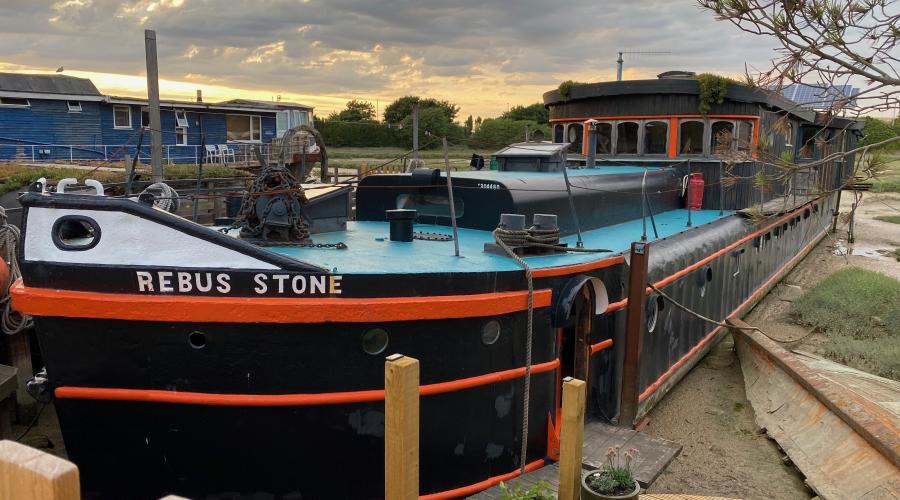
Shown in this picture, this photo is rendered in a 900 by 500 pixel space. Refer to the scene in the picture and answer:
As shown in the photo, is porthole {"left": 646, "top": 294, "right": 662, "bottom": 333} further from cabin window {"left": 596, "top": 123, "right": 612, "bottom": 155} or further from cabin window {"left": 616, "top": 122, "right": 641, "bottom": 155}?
cabin window {"left": 596, "top": 123, "right": 612, "bottom": 155}

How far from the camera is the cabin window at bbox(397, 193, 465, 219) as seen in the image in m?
8.95

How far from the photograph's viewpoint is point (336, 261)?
237 inches

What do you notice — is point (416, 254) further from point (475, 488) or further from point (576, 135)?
point (576, 135)

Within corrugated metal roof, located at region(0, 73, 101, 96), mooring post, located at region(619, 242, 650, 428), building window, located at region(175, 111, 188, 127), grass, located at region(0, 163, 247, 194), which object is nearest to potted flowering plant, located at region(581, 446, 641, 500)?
mooring post, located at region(619, 242, 650, 428)

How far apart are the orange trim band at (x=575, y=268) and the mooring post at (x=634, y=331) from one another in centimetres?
29

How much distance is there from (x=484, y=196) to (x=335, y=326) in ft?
11.5

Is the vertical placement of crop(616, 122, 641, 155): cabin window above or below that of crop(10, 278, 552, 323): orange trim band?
above

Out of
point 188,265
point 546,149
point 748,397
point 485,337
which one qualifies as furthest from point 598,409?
point 188,265

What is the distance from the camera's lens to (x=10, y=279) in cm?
939

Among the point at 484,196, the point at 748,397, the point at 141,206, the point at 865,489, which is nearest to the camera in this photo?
the point at 141,206

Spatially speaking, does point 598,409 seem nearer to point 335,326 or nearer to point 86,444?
point 335,326

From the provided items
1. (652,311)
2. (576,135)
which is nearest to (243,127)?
(576,135)

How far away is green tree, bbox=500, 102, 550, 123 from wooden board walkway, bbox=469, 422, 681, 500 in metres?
47.3

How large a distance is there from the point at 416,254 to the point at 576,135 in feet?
28.7
